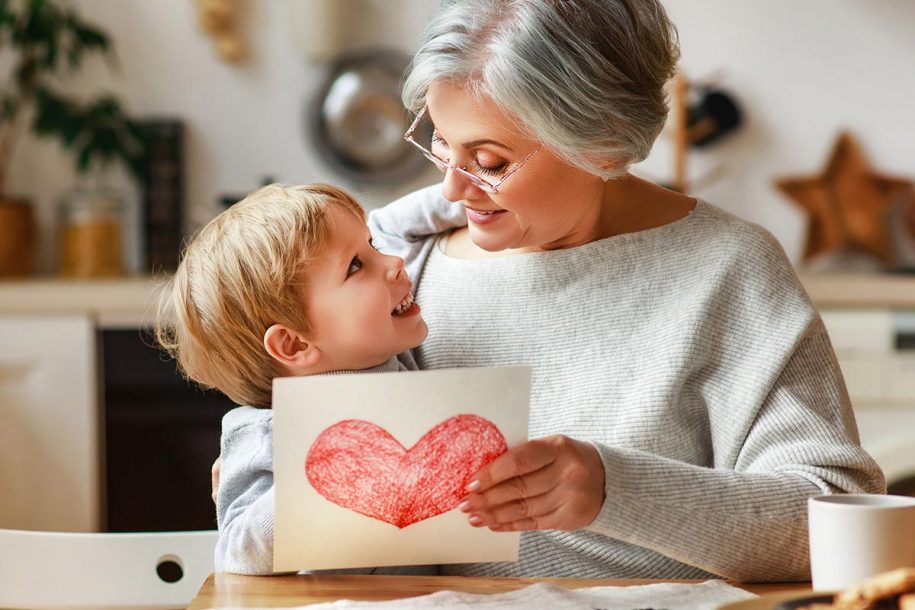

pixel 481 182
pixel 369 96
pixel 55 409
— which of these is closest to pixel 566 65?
pixel 481 182

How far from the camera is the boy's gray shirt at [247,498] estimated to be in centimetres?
112

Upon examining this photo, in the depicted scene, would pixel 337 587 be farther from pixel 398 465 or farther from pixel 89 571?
pixel 89 571

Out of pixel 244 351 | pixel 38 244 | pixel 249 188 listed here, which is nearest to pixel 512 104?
pixel 244 351

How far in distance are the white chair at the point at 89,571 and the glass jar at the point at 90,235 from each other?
2.03m

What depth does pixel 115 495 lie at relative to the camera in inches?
117

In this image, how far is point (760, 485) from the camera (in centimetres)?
115

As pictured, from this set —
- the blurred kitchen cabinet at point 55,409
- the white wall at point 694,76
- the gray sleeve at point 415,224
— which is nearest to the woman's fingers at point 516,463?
the gray sleeve at point 415,224

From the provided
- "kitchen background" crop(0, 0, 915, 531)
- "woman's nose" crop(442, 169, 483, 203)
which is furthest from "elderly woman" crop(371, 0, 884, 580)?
"kitchen background" crop(0, 0, 915, 531)

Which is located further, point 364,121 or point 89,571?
point 364,121

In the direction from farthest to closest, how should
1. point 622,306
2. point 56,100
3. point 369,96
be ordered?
point 369,96 < point 56,100 < point 622,306

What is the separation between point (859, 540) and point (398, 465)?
391 mm

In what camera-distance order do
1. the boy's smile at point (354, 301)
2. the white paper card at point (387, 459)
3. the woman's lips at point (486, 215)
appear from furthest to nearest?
1. the woman's lips at point (486, 215)
2. the boy's smile at point (354, 301)
3. the white paper card at point (387, 459)

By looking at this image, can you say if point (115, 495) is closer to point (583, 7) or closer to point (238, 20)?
point (238, 20)

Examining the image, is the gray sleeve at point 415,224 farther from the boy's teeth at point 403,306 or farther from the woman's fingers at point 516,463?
the woman's fingers at point 516,463
